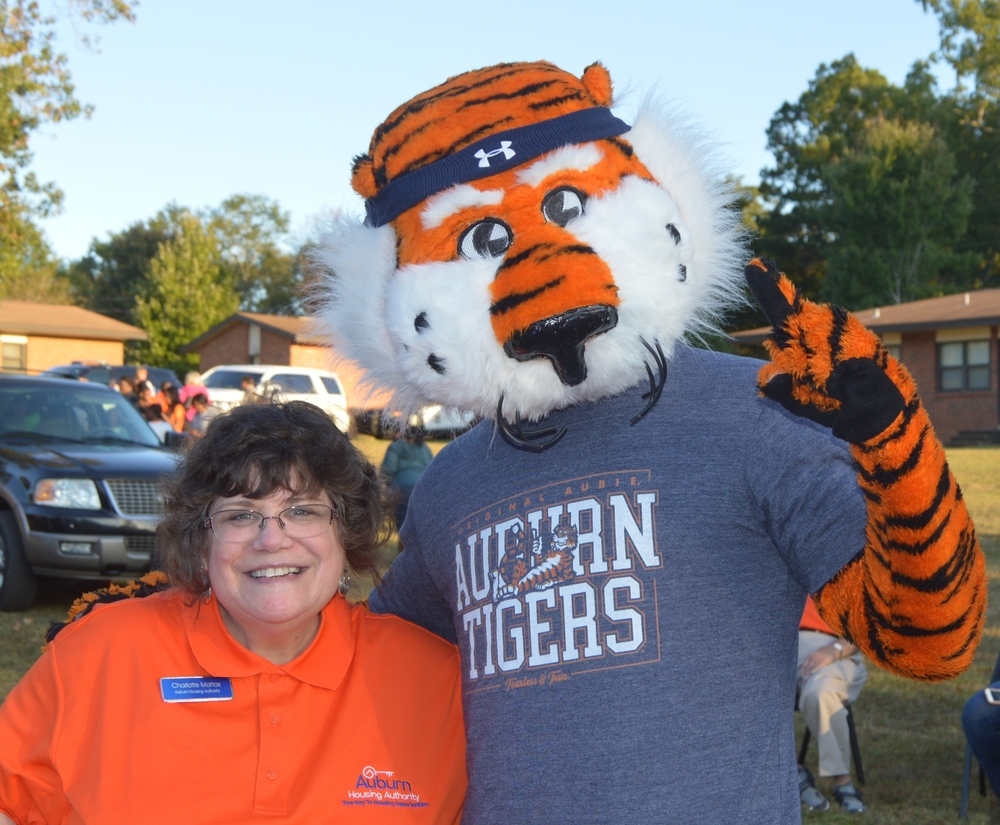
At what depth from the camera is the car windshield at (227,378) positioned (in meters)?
21.1

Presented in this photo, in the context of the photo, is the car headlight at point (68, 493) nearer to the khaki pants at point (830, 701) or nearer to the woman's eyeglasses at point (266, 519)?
the khaki pants at point (830, 701)

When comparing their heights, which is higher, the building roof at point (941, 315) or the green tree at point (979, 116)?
the green tree at point (979, 116)

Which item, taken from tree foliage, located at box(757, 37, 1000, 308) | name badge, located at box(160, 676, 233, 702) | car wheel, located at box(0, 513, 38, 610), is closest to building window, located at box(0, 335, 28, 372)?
tree foliage, located at box(757, 37, 1000, 308)

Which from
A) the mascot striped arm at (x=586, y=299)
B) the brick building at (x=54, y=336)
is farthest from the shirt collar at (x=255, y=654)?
the brick building at (x=54, y=336)

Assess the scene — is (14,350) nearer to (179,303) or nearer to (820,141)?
(179,303)

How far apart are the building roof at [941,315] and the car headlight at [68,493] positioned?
18.6 meters

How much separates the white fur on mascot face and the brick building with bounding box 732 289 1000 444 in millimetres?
23648

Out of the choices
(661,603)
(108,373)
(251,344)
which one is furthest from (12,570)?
(251,344)

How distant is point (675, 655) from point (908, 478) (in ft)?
1.58

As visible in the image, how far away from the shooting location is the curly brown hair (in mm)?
2229

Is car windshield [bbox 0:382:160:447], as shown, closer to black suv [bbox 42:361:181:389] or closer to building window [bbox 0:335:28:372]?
black suv [bbox 42:361:181:389]

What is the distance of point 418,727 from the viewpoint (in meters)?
2.13

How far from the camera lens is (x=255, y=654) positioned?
218 centimetres

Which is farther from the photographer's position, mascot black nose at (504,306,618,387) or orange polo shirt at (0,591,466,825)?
orange polo shirt at (0,591,466,825)
